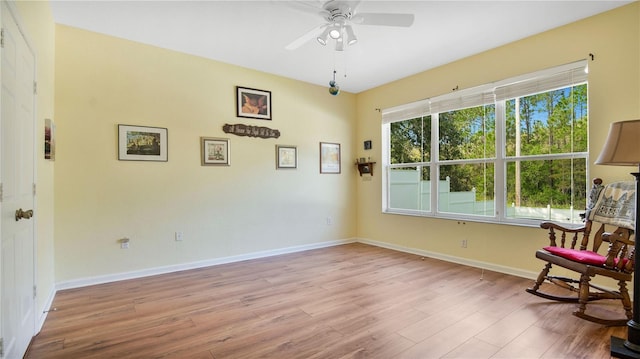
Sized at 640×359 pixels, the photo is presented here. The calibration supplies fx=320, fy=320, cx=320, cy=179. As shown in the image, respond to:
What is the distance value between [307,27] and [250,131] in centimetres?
173

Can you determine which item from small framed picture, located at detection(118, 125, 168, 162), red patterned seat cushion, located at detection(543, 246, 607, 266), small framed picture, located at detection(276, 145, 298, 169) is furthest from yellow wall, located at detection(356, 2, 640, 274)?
small framed picture, located at detection(118, 125, 168, 162)

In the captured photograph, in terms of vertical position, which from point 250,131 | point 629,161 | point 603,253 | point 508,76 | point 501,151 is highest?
point 508,76

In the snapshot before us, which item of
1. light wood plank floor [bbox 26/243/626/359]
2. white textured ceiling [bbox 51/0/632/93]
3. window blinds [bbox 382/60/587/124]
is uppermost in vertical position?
white textured ceiling [bbox 51/0/632/93]

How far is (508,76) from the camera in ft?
12.2

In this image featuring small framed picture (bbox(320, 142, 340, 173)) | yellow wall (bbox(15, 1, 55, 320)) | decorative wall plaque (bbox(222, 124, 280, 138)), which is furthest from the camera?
small framed picture (bbox(320, 142, 340, 173))

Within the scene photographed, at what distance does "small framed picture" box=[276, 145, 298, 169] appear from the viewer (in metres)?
4.82

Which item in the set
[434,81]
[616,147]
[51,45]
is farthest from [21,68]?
[434,81]

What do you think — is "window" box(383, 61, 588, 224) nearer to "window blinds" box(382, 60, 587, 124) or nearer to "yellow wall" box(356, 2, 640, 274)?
"window blinds" box(382, 60, 587, 124)

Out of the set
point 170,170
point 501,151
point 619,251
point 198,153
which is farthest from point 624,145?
point 170,170

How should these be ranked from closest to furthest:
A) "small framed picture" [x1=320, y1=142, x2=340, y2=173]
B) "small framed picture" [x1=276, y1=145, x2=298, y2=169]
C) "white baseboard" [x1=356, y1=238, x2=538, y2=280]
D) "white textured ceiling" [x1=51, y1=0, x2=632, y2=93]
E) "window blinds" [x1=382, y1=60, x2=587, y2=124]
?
"white textured ceiling" [x1=51, y1=0, x2=632, y2=93]
"window blinds" [x1=382, y1=60, x2=587, y2=124]
"white baseboard" [x1=356, y1=238, x2=538, y2=280]
"small framed picture" [x1=276, y1=145, x2=298, y2=169]
"small framed picture" [x1=320, y1=142, x2=340, y2=173]

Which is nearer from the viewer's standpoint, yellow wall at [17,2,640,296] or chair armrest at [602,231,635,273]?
chair armrest at [602,231,635,273]

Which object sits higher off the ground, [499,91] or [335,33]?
[335,33]

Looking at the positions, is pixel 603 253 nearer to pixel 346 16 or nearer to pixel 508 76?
pixel 508 76

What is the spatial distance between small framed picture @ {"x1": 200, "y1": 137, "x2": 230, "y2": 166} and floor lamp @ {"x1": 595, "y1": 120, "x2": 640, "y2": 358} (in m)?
3.88
